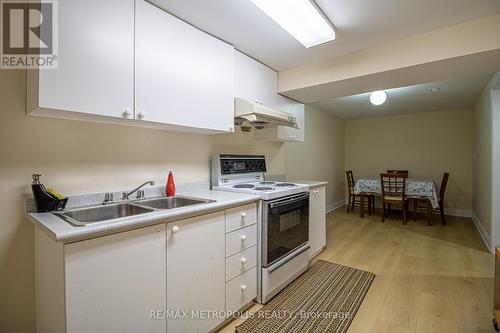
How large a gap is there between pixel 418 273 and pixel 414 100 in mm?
3146

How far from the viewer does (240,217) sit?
1.80 metres

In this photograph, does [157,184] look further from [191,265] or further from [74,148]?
[191,265]

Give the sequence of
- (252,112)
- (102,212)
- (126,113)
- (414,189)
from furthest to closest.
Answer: (414,189)
(252,112)
(102,212)
(126,113)

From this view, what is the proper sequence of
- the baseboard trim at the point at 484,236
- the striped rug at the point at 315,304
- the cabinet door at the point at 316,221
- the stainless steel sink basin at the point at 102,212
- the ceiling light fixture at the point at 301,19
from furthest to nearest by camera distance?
the baseboard trim at the point at 484,236 < the cabinet door at the point at 316,221 < the striped rug at the point at 315,304 < the ceiling light fixture at the point at 301,19 < the stainless steel sink basin at the point at 102,212

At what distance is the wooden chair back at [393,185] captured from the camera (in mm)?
4395

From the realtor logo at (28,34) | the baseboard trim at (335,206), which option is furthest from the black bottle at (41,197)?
the baseboard trim at (335,206)

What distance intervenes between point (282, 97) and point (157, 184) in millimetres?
1839

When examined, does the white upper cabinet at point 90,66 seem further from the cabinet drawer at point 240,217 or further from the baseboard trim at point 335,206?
the baseboard trim at point 335,206

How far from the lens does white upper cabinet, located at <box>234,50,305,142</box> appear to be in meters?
2.35

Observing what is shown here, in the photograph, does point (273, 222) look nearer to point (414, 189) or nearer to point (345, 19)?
point (345, 19)

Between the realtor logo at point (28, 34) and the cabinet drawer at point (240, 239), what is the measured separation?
1.40 meters

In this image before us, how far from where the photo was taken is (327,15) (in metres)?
1.81

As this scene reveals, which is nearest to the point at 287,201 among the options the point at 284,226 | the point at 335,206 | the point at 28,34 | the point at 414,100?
the point at 284,226

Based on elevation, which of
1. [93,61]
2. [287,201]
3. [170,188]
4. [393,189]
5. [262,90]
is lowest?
[393,189]
